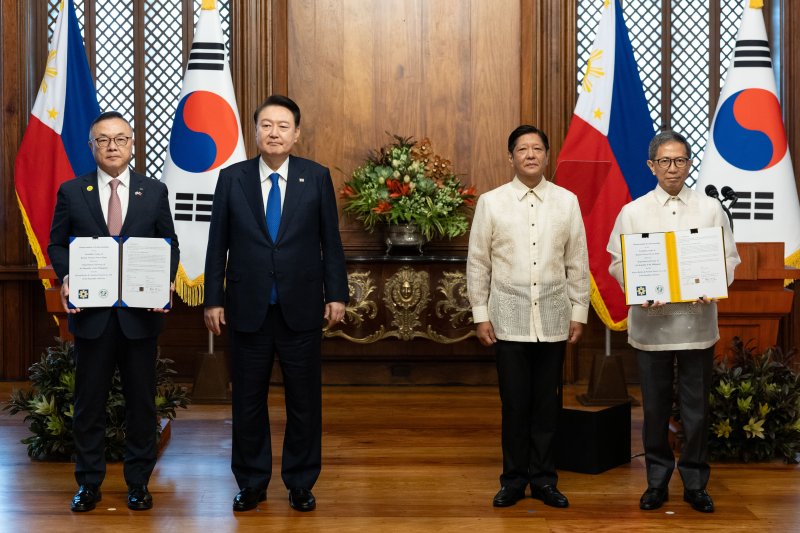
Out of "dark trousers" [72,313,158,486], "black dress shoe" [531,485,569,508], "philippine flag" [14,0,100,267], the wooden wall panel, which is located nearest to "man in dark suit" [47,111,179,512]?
"dark trousers" [72,313,158,486]

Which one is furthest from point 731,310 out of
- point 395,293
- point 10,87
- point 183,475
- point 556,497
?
point 10,87

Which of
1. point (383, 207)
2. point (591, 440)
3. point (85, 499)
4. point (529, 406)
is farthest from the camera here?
point (383, 207)

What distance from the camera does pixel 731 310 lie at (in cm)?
439

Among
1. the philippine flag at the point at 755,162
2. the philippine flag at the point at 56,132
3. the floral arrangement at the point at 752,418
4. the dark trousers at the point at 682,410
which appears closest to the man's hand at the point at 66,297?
the dark trousers at the point at 682,410

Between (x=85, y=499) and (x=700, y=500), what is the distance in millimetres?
2278

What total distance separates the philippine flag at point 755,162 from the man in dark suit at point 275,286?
9.65 feet

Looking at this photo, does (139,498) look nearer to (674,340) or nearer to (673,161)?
(674,340)

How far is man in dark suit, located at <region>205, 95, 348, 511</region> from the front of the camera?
3.35m

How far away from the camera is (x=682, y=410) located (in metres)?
3.49

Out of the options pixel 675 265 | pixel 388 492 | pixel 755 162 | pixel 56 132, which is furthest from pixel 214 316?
pixel 755 162

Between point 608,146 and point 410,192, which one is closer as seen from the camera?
point 608,146

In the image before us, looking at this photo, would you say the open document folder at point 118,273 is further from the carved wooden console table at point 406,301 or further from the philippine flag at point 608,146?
the philippine flag at point 608,146

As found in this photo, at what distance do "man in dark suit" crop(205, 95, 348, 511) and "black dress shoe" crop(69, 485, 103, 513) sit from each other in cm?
53

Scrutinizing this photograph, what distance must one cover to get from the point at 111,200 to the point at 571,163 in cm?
286
